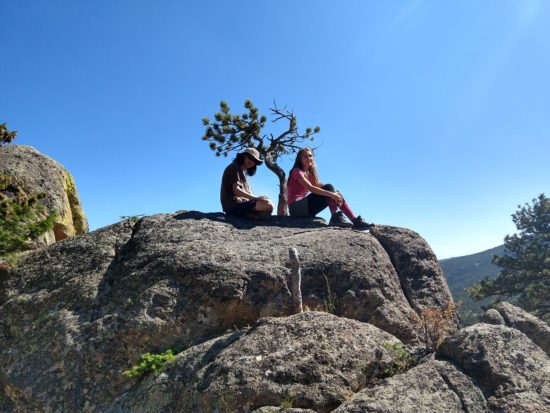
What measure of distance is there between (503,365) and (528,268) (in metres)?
29.8

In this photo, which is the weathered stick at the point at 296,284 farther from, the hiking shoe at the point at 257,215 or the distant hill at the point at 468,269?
the distant hill at the point at 468,269

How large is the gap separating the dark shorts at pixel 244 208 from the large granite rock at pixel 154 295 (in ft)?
1.80

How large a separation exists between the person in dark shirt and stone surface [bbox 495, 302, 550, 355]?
18.0ft

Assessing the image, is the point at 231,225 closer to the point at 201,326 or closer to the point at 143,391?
the point at 201,326

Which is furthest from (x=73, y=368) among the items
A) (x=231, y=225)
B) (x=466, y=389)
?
(x=466, y=389)

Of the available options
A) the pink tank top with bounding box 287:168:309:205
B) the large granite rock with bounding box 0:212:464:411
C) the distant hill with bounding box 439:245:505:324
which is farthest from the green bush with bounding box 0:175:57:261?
the distant hill with bounding box 439:245:505:324

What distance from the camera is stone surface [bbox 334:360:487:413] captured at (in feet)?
17.4

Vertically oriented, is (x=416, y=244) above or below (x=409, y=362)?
above

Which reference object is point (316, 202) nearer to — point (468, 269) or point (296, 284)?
point (296, 284)

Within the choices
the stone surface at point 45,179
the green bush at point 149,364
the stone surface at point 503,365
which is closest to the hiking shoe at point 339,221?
the stone surface at point 503,365

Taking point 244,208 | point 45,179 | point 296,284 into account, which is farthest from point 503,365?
point 45,179

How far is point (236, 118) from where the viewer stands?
2150 cm

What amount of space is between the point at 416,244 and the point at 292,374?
572 cm

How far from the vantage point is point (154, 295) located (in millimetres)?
7684
